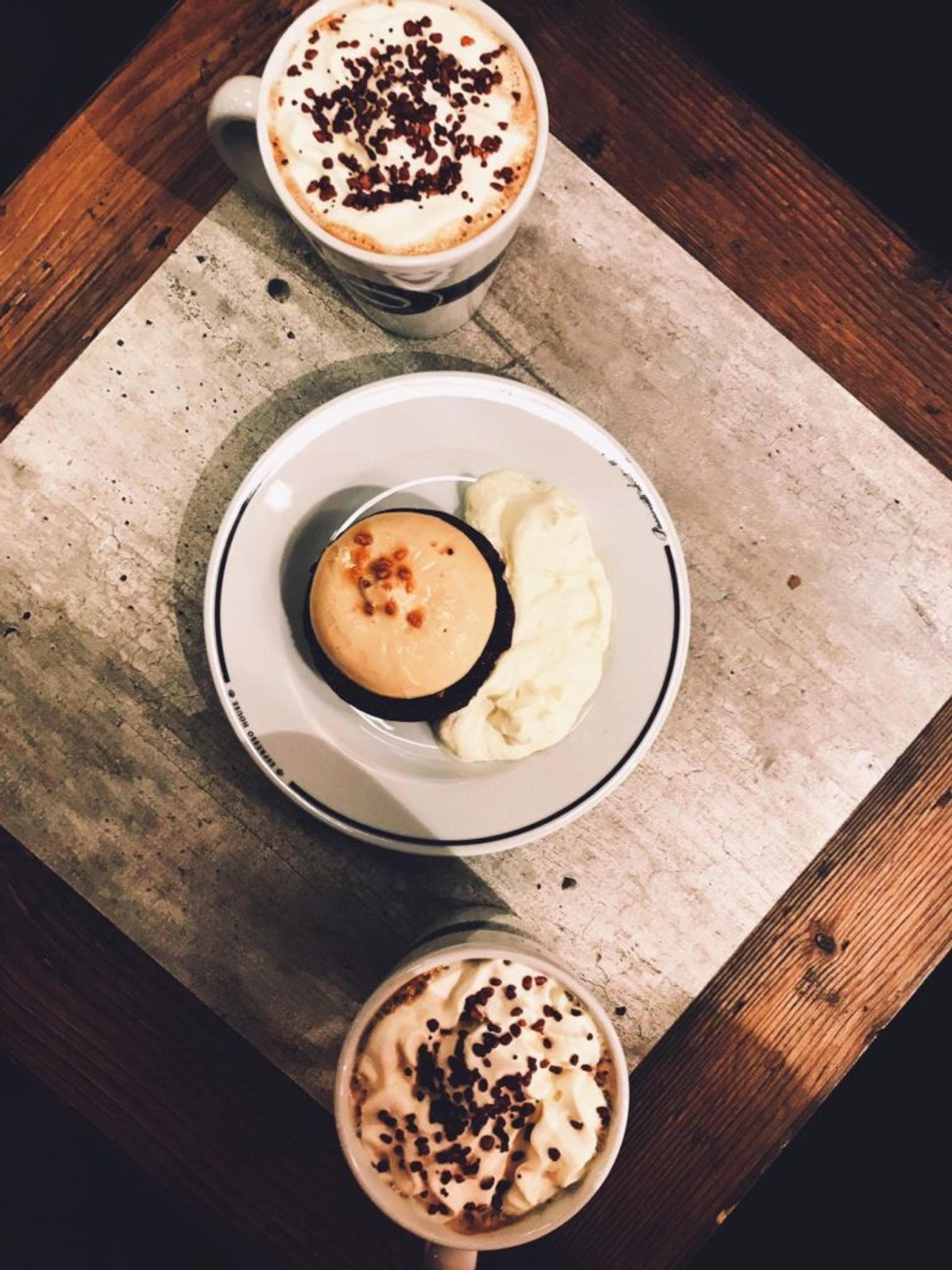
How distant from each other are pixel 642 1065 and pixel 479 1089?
1.15 ft

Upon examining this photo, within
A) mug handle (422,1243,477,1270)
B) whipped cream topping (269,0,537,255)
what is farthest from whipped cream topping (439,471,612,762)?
mug handle (422,1243,477,1270)

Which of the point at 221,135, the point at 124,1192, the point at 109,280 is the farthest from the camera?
the point at 124,1192

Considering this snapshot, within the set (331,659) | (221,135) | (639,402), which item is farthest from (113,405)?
(639,402)

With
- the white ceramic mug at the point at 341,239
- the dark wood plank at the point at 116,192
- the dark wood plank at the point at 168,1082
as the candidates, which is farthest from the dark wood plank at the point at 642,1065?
the white ceramic mug at the point at 341,239

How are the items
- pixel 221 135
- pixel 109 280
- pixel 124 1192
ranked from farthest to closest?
pixel 124 1192 → pixel 109 280 → pixel 221 135

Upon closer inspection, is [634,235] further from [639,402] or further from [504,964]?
[504,964]

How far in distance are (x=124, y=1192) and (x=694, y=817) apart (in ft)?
A: 4.17

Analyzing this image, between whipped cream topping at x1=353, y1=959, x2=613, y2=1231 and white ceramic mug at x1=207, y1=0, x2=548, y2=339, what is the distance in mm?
839

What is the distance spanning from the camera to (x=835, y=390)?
4.52 feet

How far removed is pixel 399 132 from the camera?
1.00 m

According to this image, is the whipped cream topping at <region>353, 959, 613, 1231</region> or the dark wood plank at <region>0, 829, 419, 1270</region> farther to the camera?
the dark wood plank at <region>0, 829, 419, 1270</region>

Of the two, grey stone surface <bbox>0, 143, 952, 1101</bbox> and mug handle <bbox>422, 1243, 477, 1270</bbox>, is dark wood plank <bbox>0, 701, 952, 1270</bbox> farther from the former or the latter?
mug handle <bbox>422, 1243, 477, 1270</bbox>

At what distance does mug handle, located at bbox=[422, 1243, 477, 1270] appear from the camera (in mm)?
1106

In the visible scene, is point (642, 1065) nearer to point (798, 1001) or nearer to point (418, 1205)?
point (798, 1001)
